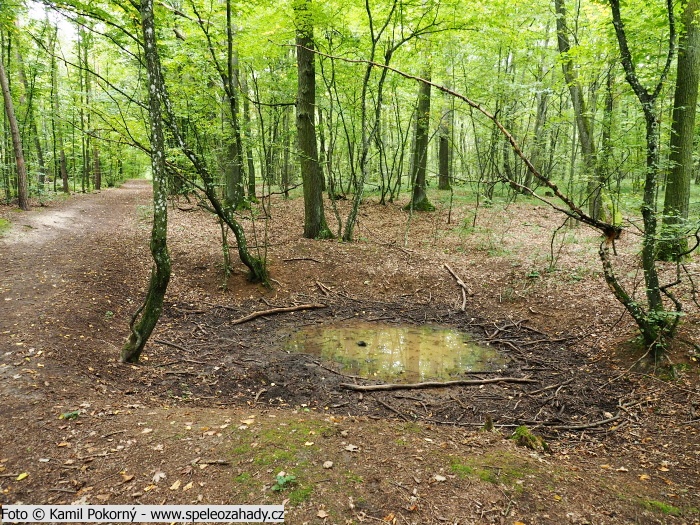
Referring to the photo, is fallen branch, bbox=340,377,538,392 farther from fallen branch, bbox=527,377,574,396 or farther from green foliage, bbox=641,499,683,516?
green foliage, bbox=641,499,683,516

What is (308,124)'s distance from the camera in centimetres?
1153

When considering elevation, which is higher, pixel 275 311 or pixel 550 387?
pixel 275 311

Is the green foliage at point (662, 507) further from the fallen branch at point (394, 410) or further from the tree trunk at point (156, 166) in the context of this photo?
the tree trunk at point (156, 166)

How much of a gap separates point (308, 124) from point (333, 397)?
838 cm

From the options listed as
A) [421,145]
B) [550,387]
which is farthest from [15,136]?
[550,387]

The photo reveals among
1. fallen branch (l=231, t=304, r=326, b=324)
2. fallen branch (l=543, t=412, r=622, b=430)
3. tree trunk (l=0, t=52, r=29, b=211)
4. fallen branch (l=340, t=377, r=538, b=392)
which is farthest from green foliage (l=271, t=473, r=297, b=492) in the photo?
tree trunk (l=0, t=52, r=29, b=211)

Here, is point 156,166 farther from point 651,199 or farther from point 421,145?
point 421,145

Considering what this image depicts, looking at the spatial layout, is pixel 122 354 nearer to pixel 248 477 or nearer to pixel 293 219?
pixel 248 477

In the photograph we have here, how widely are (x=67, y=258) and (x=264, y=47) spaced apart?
716cm

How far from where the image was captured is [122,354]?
6004 mm

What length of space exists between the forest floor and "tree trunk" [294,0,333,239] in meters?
1.31

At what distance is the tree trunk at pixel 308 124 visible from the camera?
34.3ft

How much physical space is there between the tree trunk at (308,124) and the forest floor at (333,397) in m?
1.31

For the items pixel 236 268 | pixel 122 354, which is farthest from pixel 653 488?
pixel 236 268
